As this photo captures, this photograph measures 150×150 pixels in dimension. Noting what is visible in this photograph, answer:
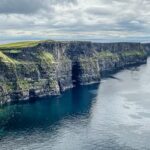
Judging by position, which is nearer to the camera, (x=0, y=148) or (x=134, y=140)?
(x=0, y=148)

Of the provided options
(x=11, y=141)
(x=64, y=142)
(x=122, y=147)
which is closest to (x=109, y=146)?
(x=122, y=147)

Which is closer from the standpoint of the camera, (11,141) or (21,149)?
(21,149)

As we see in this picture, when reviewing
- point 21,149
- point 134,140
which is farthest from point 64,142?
point 134,140

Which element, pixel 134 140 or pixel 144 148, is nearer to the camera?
pixel 144 148

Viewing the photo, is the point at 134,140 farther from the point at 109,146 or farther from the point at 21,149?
the point at 21,149

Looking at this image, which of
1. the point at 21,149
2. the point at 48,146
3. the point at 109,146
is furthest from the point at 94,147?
the point at 21,149

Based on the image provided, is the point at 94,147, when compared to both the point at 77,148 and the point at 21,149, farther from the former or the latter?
the point at 21,149

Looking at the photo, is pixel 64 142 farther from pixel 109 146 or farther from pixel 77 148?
pixel 109 146
